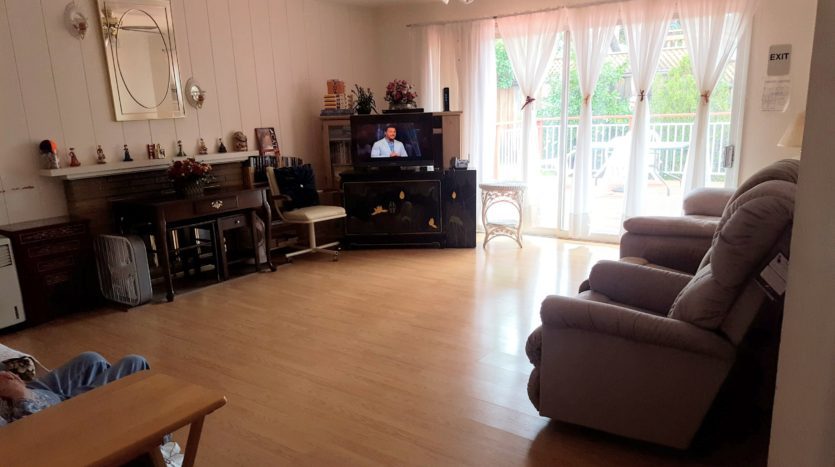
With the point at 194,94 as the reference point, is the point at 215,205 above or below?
below

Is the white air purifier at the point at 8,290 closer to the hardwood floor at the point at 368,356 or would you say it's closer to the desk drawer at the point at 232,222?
the hardwood floor at the point at 368,356

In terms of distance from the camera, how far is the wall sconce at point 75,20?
3.99m

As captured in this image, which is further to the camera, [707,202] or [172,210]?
[172,210]

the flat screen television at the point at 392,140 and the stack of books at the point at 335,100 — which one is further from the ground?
the stack of books at the point at 335,100

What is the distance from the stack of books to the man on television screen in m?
0.48

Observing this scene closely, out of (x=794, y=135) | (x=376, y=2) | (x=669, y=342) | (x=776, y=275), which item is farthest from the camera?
(x=376, y=2)

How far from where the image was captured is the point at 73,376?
2.04m

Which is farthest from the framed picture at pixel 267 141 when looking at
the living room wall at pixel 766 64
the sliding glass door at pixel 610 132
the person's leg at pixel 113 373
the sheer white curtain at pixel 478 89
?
the person's leg at pixel 113 373

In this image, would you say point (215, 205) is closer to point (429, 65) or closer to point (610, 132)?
point (429, 65)

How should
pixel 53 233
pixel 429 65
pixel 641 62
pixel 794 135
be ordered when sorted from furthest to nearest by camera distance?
pixel 429 65, pixel 641 62, pixel 53 233, pixel 794 135

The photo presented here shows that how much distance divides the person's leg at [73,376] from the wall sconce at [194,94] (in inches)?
125

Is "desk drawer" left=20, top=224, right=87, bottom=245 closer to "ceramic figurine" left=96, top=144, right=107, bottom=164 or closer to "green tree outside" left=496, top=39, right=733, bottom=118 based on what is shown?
"ceramic figurine" left=96, top=144, right=107, bottom=164

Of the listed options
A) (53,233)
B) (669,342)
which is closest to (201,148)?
(53,233)

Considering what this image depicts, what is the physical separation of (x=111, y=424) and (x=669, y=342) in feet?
5.87
